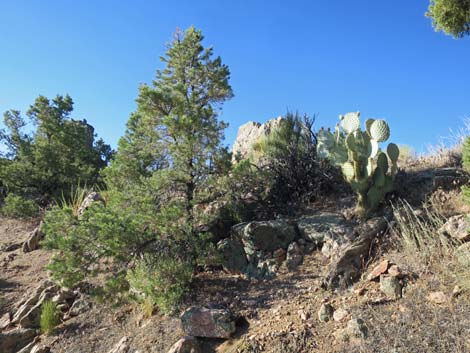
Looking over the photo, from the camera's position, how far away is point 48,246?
12.9 feet

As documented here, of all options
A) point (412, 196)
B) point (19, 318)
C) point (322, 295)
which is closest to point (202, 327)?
point (322, 295)

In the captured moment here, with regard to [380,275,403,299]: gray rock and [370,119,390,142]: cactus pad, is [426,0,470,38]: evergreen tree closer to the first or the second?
[370,119,390,142]: cactus pad

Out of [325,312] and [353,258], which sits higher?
[353,258]

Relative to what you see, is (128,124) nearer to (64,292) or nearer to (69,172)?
(64,292)

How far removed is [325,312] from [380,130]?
9.00 feet

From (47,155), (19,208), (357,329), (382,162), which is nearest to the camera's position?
(357,329)

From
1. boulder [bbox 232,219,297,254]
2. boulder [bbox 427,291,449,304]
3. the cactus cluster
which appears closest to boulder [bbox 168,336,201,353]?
boulder [bbox 232,219,297,254]

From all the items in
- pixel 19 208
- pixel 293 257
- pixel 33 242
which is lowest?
pixel 293 257

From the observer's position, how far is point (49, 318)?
4.18 m


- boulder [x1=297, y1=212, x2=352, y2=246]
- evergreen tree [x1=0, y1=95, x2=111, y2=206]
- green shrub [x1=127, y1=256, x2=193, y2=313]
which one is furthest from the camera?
evergreen tree [x1=0, y1=95, x2=111, y2=206]

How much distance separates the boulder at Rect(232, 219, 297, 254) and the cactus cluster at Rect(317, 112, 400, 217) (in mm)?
1066

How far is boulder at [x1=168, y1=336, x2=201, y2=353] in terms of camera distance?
10.1 ft

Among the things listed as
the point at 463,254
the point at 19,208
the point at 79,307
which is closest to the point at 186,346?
the point at 79,307

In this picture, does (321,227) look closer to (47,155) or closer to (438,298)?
(438,298)
